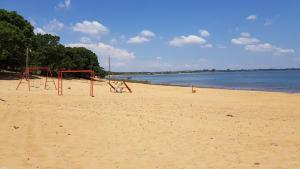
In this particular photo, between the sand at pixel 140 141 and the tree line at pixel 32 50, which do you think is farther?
the tree line at pixel 32 50

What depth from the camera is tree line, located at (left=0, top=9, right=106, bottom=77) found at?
117 ft

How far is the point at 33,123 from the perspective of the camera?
35.7 ft

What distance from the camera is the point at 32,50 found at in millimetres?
41844

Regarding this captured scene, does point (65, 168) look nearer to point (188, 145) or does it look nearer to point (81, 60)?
point (188, 145)

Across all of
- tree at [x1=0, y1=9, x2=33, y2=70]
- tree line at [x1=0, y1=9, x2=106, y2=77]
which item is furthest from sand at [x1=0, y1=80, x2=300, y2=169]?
tree line at [x1=0, y1=9, x2=106, y2=77]

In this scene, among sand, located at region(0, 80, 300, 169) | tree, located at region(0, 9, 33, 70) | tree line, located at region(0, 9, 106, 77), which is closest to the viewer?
sand, located at region(0, 80, 300, 169)

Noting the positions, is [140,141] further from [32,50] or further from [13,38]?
[32,50]

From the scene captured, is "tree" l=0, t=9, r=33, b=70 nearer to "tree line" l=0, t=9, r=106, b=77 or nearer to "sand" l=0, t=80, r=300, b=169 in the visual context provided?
"tree line" l=0, t=9, r=106, b=77

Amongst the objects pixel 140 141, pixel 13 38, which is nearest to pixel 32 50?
pixel 13 38

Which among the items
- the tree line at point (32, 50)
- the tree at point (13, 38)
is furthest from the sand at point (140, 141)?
the tree line at point (32, 50)

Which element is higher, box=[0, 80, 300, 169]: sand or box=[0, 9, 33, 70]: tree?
box=[0, 9, 33, 70]: tree

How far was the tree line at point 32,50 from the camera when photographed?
35656 millimetres

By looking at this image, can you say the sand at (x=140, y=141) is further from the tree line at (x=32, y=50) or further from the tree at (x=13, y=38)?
the tree line at (x=32, y=50)

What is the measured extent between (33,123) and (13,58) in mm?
29514
